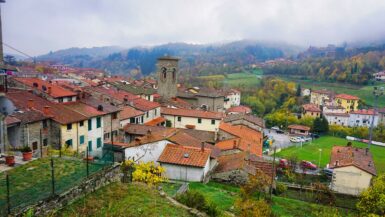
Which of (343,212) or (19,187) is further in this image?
(343,212)

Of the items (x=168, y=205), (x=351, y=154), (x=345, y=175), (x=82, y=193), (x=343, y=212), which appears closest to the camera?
(x=82, y=193)

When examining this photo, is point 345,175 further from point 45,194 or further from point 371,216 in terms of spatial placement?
point 45,194

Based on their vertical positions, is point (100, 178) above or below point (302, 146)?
above

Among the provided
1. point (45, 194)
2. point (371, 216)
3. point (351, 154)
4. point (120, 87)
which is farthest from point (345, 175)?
point (120, 87)

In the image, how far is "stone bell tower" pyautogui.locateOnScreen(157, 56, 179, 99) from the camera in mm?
57062

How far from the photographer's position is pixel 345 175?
3094 centimetres

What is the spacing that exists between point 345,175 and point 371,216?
49.7ft

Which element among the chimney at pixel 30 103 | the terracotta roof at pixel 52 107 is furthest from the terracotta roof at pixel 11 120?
the chimney at pixel 30 103

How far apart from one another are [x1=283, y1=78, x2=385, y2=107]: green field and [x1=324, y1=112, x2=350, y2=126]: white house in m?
21.1

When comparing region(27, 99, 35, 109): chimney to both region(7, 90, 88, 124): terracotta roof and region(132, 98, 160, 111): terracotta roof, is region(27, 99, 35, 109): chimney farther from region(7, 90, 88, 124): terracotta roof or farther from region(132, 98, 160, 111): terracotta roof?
region(132, 98, 160, 111): terracotta roof

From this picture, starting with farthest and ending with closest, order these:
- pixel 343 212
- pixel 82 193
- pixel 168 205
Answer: pixel 343 212 < pixel 168 205 < pixel 82 193

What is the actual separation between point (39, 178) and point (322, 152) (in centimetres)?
5091

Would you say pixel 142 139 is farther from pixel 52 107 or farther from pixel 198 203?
pixel 198 203

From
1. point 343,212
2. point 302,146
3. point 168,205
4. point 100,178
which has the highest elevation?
point 100,178
